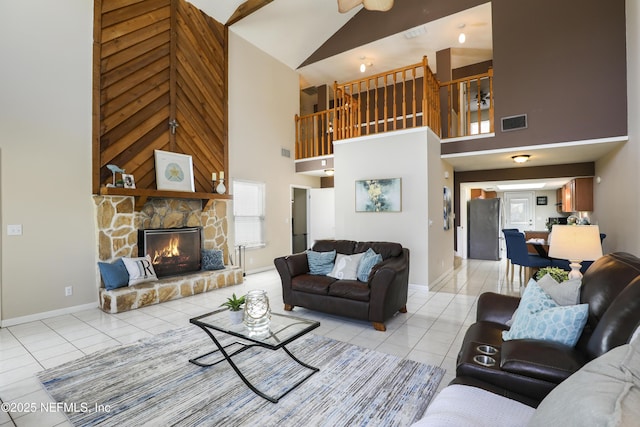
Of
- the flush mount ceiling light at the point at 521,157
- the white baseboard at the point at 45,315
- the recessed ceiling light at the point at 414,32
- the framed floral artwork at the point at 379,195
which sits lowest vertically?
the white baseboard at the point at 45,315

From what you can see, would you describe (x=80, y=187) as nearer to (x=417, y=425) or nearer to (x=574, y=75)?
(x=417, y=425)

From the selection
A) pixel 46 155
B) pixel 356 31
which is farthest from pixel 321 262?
pixel 356 31

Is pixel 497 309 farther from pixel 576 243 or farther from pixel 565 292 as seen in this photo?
pixel 576 243

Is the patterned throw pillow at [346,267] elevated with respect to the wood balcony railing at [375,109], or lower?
lower

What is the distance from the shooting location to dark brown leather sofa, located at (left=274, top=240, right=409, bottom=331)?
345 cm

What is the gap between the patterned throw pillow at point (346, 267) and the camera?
392cm

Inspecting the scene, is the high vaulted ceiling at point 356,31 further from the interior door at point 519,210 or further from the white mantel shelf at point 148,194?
the interior door at point 519,210

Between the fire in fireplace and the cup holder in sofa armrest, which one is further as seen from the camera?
the fire in fireplace

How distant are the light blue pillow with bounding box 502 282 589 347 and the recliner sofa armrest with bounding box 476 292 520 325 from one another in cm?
36

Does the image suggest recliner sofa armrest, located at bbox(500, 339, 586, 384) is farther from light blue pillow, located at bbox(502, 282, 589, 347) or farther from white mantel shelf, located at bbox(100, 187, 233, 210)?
white mantel shelf, located at bbox(100, 187, 233, 210)

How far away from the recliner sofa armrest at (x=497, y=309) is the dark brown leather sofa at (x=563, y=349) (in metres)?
0.47

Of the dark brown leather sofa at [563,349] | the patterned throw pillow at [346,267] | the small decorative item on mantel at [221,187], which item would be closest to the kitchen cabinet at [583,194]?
the patterned throw pillow at [346,267]

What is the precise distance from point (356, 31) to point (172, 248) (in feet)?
19.8

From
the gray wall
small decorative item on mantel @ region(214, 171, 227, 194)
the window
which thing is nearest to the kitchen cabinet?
the gray wall
